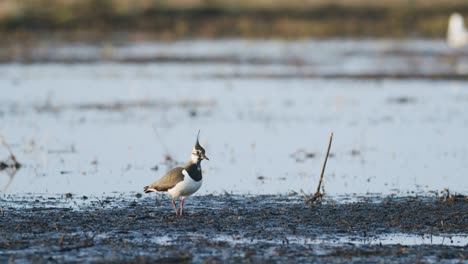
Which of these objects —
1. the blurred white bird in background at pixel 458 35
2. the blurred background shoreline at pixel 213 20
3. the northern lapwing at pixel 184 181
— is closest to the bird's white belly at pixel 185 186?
the northern lapwing at pixel 184 181

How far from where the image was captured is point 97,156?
62.1ft

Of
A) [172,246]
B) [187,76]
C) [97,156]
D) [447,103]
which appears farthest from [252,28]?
[172,246]

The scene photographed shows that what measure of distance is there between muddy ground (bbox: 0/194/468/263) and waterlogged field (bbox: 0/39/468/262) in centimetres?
3

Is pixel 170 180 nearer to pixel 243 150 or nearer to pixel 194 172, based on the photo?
pixel 194 172

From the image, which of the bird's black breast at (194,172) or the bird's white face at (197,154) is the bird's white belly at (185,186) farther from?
the bird's white face at (197,154)

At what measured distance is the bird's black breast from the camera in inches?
503

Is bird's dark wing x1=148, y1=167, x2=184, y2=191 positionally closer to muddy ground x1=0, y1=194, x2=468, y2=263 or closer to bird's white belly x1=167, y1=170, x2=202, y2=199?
bird's white belly x1=167, y1=170, x2=202, y2=199

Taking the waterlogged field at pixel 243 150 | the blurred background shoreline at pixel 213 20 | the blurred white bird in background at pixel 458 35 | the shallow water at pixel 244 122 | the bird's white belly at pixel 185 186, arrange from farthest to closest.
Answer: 1. the blurred background shoreline at pixel 213 20
2. the blurred white bird in background at pixel 458 35
3. the shallow water at pixel 244 122
4. the bird's white belly at pixel 185 186
5. the waterlogged field at pixel 243 150

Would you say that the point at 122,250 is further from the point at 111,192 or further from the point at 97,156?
the point at 97,156

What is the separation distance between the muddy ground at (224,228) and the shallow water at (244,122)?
4.44 ft

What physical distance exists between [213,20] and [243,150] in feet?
113

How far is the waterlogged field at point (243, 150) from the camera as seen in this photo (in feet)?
37.8

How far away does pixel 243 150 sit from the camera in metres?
19.5

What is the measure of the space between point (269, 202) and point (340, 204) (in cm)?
103
